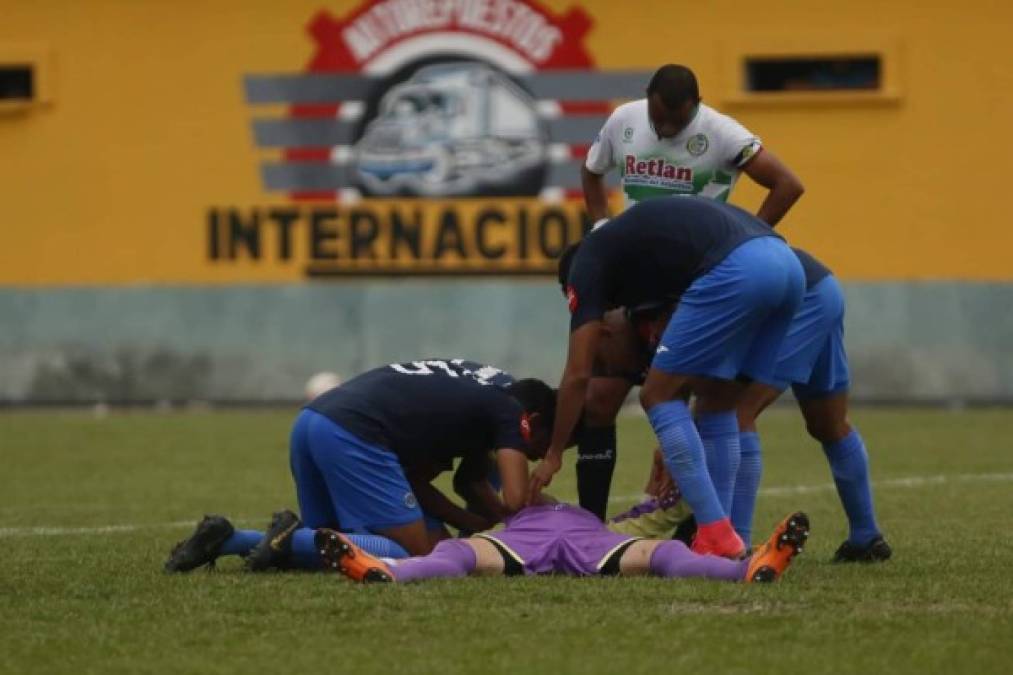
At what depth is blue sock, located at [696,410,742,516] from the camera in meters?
8.61

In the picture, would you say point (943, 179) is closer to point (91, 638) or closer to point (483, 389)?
point (483, 389)

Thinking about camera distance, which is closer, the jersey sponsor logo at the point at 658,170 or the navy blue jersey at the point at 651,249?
the navy blue jersey at the point at 651,249

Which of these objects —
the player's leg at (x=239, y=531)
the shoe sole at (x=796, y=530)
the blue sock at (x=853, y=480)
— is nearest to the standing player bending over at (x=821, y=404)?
the blue sock at (x=853, y=480)

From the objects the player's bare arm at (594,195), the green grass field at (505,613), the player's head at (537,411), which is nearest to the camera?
the green grass field at (505,613)

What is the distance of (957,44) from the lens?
20.8 meters

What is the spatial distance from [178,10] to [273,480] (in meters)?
8.92

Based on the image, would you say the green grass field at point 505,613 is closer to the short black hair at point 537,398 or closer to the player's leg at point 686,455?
the player's leg at point 686,455

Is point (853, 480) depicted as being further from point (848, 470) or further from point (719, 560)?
point (719, 560)

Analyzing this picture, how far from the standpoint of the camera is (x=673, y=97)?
30.3 feet

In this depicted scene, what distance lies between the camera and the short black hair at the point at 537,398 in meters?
8.50

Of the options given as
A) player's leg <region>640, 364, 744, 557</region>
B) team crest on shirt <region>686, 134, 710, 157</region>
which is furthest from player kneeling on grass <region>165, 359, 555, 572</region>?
team crest on shirt <region>686, 134, 710, 157</region>

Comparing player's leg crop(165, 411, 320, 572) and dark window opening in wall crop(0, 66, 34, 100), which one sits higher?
dark window opening in wall crop(0, 66, 34, 100)

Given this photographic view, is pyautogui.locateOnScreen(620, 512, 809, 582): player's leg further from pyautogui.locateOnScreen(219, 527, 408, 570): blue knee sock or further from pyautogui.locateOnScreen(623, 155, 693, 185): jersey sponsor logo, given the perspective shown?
pyautogui.locateOnScreen(623, 155, 693, 185): jersey sponsor logo

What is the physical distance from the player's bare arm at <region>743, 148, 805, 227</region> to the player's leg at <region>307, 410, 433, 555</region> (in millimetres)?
2000
